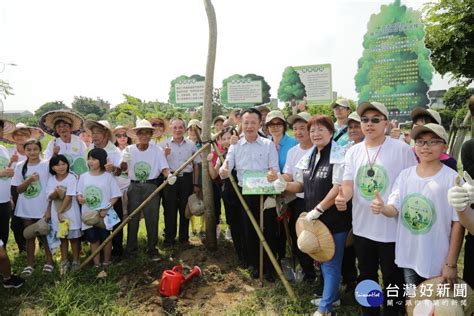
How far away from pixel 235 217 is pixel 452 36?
574cm

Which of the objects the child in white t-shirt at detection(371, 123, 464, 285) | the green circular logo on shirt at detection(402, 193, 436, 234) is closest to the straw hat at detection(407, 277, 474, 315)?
the child in white t-shirt at detection(371, 123, 464, 285)

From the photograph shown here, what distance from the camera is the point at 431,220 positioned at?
2.59 meters

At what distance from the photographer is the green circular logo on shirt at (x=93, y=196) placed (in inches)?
180

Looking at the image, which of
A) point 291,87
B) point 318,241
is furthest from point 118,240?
point 291,87

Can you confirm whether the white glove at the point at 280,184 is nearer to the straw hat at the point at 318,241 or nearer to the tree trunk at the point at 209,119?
the straw hat at the point at 318,241

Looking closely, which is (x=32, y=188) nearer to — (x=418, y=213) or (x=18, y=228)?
(x=18, y=228)

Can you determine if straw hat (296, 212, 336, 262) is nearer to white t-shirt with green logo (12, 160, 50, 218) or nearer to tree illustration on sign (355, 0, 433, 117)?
white t-shirt with green logo (12, 160, 50, 218)

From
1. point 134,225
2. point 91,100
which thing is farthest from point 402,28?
point 91,100

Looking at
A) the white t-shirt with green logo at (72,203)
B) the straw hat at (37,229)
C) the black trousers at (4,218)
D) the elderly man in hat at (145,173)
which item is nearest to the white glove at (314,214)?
the elderly man in hat at (145,173)

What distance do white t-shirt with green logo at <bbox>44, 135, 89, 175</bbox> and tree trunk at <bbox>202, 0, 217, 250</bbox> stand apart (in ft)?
6.43

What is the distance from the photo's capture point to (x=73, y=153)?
16.8 ft

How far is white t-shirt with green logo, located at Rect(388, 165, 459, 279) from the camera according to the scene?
100 inches

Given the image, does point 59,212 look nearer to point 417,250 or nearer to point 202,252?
point 202,252

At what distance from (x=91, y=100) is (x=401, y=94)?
75604mm
